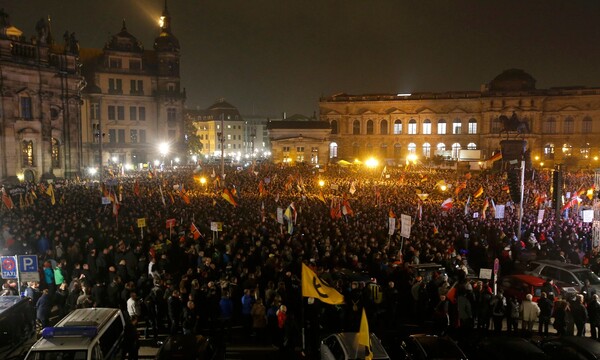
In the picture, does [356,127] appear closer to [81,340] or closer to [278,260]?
[278,260]

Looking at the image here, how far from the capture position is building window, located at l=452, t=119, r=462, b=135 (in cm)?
8125

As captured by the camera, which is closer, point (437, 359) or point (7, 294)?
point (437, 359)

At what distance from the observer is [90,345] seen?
830cm

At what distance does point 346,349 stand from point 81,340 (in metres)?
4.66

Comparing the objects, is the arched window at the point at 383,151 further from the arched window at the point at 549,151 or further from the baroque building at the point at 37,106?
the baroque building at the point at 37,106

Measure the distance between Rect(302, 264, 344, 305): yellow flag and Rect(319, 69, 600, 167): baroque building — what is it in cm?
7021

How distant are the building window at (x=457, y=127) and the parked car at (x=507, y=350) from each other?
75.2 meters

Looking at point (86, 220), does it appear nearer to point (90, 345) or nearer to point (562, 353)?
point (90, 345)

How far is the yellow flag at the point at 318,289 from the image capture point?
9461mm

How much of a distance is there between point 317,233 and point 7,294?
10495 millimetres

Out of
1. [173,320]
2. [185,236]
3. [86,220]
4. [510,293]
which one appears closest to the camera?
[173,320]

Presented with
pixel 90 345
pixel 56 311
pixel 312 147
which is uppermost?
pixel 312 147

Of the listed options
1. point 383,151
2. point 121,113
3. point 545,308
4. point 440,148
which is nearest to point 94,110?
point 121,113

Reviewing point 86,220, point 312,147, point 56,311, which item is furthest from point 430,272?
point 312,147
